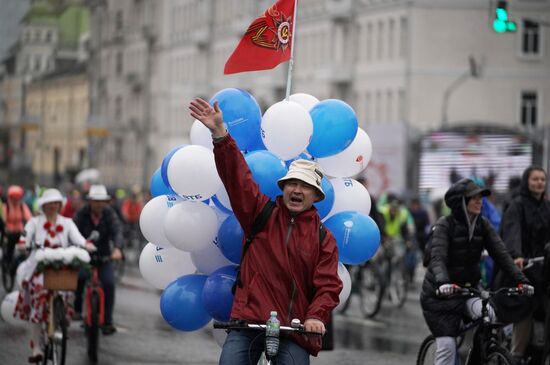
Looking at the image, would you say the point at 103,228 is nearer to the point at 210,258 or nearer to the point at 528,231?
the point at 528,231

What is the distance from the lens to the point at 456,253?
11.2m

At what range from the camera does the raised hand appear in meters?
8.16

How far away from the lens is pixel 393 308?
23.4m

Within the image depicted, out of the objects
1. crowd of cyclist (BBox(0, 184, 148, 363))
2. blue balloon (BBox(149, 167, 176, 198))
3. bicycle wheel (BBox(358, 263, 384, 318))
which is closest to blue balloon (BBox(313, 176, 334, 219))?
blue balloon (BBox(149, 167, 176, 198))

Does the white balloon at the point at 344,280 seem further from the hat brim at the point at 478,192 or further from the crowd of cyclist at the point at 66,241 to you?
the crowd of cyclist at the point at 66,241

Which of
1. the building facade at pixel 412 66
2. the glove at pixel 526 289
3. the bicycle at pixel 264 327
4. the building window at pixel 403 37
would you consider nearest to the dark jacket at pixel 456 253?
the glove at pixel 526 289

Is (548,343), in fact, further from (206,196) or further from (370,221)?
(206,196)

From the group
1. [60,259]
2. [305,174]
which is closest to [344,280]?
[305,174]

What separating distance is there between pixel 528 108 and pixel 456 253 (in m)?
48.3

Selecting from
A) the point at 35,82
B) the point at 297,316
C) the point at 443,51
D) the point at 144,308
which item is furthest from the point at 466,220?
A: the point at 35,82

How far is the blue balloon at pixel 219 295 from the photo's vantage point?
9.27 metres

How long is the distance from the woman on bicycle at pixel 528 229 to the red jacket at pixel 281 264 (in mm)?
5220

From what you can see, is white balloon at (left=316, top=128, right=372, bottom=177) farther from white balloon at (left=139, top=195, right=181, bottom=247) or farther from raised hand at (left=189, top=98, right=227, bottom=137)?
raised hand at (left=189, top=98, right=227, bottom=137)

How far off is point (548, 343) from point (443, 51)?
45.3 metres
